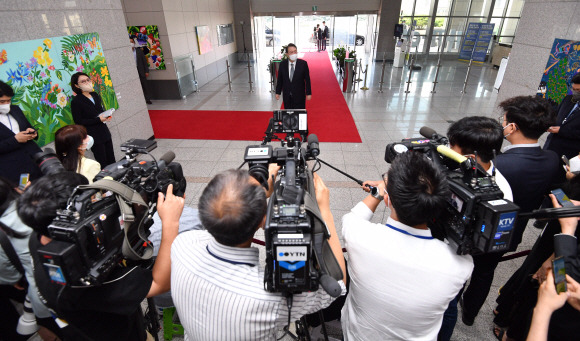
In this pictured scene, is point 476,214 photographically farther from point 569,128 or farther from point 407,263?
point 569,128

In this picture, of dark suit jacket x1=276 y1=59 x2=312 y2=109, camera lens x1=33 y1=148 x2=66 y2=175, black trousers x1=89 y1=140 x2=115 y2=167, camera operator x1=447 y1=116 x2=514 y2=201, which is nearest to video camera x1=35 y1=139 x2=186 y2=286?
camera lens x1=33 y1=148 x2=66 y2=175

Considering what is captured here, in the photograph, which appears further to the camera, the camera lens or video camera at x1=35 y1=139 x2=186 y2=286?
the camera lens

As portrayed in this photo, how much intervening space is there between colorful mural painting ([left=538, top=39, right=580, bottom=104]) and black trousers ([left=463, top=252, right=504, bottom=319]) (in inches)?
131

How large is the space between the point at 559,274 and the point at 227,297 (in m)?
1.17

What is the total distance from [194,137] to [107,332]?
449 centimetres

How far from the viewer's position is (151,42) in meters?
7.21

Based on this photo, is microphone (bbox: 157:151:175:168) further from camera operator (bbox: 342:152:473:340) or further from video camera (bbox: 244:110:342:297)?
camera operator (bbox: 342:152:473:340)

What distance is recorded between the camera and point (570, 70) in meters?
3.59

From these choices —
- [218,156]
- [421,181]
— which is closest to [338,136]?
[218,156]

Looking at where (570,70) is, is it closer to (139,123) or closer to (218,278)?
(218,278)

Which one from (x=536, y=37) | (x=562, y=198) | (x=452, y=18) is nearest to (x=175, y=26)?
(x=536, y=37)

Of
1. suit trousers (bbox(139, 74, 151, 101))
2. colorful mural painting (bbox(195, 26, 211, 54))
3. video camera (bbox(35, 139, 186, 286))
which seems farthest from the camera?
colorful mural painting (bbox(195, 26, 211, 54))

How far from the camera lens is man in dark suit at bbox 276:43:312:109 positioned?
16.0ft

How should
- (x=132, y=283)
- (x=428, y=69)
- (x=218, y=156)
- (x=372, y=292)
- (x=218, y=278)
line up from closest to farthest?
1. (x=218, y=278)
2. (x=372, y=292)
3. (x=132, y=283)
4. (x=218, y=156)
5. (x=428, y=69)
